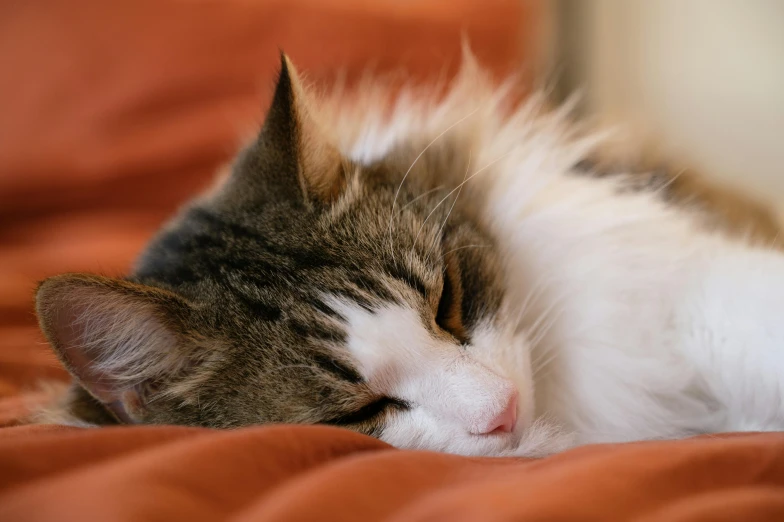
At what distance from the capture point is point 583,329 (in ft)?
3.32

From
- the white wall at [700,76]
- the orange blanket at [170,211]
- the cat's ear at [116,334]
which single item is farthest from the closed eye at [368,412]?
the white wall at [700,76]

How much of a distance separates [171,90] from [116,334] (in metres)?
1.14

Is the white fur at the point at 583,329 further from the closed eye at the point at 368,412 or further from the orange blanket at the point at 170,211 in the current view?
the orange blanket at the point at 170,211

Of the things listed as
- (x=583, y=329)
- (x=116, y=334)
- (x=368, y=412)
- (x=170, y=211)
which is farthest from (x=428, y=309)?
(x=170, y=211)

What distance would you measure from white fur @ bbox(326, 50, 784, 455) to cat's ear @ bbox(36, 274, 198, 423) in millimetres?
259

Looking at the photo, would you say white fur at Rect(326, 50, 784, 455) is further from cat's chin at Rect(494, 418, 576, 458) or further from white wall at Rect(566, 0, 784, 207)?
white wall at Rect(566, 0, 784, 207)

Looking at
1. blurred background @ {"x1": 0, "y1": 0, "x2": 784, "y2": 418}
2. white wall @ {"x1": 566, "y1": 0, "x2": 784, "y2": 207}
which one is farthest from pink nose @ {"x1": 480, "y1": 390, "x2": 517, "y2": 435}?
white wall @ {"x1": 566, "y1": 0, "x2": 784, "y2": 207}

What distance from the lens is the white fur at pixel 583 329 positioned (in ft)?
2.61

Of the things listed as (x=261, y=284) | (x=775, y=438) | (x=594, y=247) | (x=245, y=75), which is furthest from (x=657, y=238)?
(x=245, y=75)

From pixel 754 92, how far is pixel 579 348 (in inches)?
68.2

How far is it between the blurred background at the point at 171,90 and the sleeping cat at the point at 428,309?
457 mm

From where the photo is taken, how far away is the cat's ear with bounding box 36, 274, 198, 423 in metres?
0.75

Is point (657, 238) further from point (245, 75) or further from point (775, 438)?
point (245, 75)

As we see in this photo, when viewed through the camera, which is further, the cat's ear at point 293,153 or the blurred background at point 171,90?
the blurred background at point 171,90
